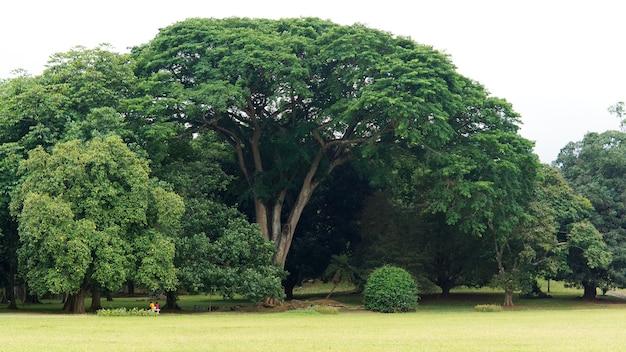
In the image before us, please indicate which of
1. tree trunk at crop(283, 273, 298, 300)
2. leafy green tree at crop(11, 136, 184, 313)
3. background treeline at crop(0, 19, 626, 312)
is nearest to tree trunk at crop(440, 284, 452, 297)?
Answer: background treeline at crop(0, 19, 626, 312)

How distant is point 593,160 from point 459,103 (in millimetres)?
15798

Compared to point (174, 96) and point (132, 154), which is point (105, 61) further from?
point (132, 154)

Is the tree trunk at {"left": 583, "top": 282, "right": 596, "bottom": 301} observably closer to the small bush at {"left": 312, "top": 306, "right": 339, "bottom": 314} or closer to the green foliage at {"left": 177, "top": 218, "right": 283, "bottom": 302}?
the small bush at {"left": 312, "top": 306, "right": 339, "bottom": 314}

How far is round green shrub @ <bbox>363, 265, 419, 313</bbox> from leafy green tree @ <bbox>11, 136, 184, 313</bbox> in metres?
9.46

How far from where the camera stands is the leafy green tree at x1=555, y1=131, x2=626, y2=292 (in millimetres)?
40938

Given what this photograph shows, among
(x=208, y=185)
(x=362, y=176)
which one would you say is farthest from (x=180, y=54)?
(x=362, y=176)

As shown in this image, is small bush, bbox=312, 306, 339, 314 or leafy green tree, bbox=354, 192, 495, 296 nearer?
small bush, bbox=312, 306, 339, 314

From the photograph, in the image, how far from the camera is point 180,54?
34.0 meters

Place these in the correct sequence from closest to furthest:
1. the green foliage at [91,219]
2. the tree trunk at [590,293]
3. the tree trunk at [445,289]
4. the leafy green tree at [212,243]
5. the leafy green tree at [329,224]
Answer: the green foliage at [91,219], the leafy green tree at [212,243], the leafy green tree at [329,224], the tree trunk at [590,293], the tree trunk at [445,289]

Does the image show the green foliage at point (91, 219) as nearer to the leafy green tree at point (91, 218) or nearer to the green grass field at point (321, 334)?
the leafy green tree at point (91, 218)

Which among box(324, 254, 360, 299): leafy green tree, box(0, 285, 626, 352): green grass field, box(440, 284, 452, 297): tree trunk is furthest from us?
box(440, 284, 452, 297): tree trunk

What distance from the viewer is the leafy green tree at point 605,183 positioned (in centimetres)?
4094

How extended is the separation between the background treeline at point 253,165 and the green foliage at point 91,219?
0.08 metres

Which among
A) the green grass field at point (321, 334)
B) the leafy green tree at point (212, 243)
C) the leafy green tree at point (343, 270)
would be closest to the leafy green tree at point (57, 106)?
the leafy green tree at point (212, 243)
